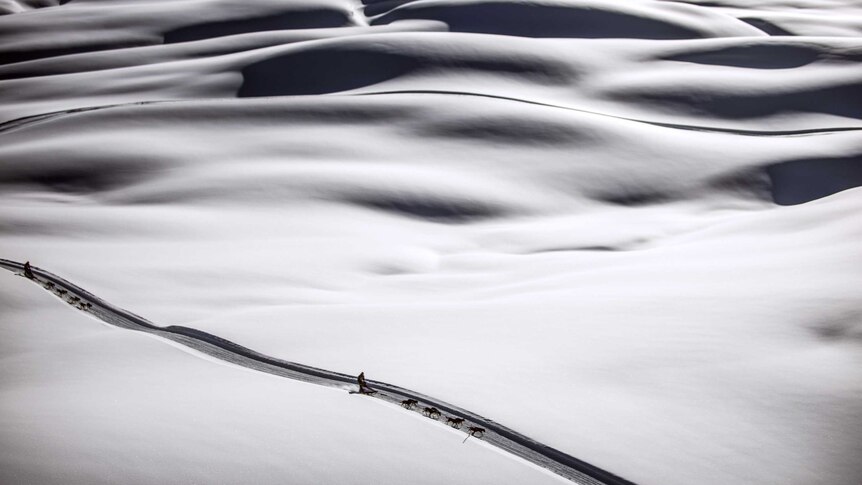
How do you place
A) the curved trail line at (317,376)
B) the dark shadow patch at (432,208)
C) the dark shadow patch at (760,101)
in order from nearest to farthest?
the curved trail line at (317,376) → the dark shadow patch at (432,208) → the dark shadow patch at (760,101)

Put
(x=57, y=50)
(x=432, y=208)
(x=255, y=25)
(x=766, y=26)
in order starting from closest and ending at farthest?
(x=432, y=208) < (x=57, y=50) < (x=766, y=26) < (x=255, y=25)

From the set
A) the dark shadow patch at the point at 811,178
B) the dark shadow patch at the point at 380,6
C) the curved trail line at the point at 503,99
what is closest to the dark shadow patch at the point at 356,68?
the curved trail line at the point at 503,99

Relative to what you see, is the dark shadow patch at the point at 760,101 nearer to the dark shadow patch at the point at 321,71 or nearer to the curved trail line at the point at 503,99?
the curved trail line at the point at 503,99

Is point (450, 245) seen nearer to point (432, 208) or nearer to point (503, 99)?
point (432, 208)

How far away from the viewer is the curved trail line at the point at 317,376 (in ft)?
19.8

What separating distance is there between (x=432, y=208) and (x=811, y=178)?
27.9ft

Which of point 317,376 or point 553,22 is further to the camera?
point 553,22

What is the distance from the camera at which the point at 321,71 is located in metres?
24.8

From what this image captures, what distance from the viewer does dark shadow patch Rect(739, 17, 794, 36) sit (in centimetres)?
3203

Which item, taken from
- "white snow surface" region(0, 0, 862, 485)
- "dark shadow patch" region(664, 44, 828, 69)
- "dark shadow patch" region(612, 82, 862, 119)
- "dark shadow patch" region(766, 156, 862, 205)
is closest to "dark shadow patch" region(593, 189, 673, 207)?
"white snow surface" region(0, 0, 862, 485)

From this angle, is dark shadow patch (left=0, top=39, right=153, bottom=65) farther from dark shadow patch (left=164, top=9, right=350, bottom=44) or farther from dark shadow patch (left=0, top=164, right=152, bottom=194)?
dark shadow patch (left=0, top=164, right=152, bottom=194)

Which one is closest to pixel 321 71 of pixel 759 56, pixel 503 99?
pixel 503 99

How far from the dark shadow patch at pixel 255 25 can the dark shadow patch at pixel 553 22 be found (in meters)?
5.83

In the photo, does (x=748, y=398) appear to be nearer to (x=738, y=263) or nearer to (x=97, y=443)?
(x=738, y=263)
